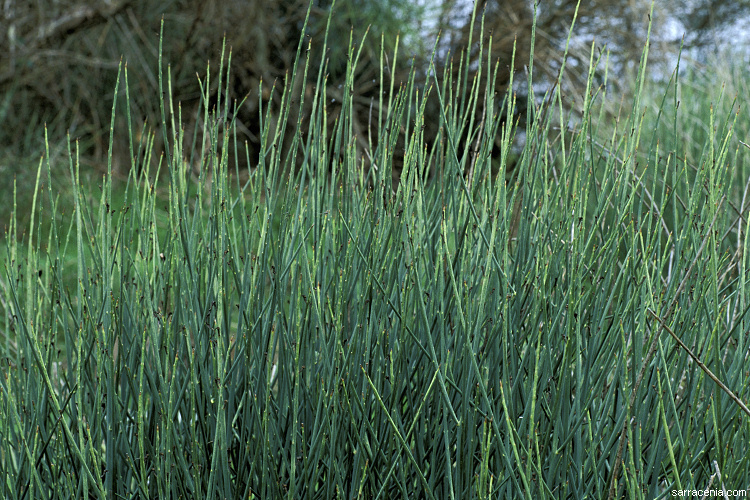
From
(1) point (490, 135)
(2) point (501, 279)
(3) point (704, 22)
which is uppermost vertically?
(3) point (704, 22)

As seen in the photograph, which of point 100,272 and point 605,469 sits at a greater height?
point 100,272

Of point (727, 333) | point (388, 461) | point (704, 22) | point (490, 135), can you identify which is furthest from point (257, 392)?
point (704, 22)

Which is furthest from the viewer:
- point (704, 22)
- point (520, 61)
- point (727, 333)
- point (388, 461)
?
point (704, 22)

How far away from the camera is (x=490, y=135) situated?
3.20 ft

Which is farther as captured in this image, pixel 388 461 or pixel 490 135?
pixel 490 135

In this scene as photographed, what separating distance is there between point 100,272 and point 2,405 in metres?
0.24

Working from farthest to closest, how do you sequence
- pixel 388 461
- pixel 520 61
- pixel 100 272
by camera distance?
pixel 520 61, pixel 100 272, pixel 388 461

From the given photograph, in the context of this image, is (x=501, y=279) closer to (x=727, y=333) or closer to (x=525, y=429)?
(x=525, y=429)

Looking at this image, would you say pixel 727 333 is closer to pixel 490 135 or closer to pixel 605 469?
pixel 605 469

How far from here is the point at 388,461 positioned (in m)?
0.86

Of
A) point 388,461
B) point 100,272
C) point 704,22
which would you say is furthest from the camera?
point 704,22

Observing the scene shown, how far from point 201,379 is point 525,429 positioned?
442 mm

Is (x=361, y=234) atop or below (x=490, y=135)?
below

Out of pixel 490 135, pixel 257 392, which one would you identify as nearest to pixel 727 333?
pixel 490 135
